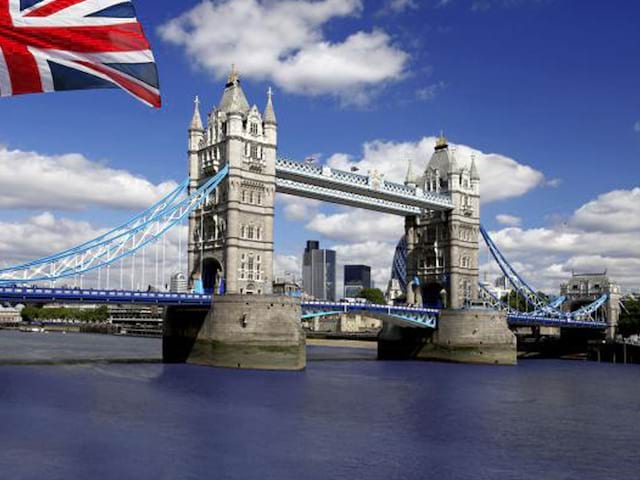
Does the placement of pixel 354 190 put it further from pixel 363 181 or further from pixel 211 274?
pixel 211 274

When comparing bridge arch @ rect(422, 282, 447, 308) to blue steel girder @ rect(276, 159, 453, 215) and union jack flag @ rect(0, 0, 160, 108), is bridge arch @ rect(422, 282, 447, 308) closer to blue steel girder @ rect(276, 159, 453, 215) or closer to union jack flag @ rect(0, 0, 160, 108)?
blue steel girder @ rect(276, 159, 453, 215)

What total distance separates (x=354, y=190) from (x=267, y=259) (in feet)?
43.0

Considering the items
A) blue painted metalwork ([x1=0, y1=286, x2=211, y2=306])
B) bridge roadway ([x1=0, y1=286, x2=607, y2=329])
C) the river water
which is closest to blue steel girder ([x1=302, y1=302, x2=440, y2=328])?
bridge roadway ([x1=0, y1=286, x2=607, y2=329])

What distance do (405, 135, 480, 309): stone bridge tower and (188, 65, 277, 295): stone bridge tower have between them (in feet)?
78.9

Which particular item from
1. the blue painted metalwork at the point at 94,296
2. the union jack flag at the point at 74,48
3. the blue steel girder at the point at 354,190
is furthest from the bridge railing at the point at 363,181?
the union jack flag at the point at 74,48

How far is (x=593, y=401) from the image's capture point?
4294 cm

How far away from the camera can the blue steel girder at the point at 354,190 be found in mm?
66062

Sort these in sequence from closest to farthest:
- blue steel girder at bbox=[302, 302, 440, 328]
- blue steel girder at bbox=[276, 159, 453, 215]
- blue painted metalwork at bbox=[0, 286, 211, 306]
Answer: blue painted metalwork at bbox=[0, 286, 211, 306] < blue steel girder at bbox=[302, 302, 440, 328] < blue steel girder at bbox=[276, 159, 453, 215]

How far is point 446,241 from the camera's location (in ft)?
262

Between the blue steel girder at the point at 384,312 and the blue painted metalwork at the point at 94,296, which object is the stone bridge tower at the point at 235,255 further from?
the blue steel girder at the point at 384,312

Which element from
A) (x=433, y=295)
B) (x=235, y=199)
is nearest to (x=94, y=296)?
(x=235, y=199)

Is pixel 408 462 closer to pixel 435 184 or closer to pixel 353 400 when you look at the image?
pixel 353 400

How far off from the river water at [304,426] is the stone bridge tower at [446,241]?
1036 inches

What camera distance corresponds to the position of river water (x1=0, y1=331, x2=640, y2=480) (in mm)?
23547
